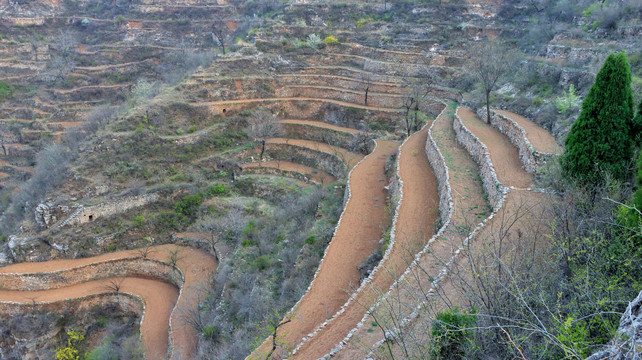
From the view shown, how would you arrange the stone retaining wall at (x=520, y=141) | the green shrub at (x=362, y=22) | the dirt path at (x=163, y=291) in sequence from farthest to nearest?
the green shrub at (x=362, y=22) < the dirt path at (x=163, y=291) < the stone retaining wall at (x=520, y=141)

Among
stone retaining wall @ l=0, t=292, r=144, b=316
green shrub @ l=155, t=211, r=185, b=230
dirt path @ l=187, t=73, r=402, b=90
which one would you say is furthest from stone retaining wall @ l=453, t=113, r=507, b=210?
stone retaining wall @ l=0, t=292, r=144, b=316

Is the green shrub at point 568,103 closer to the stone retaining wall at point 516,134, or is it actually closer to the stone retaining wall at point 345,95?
the stone retaining wall at point 516,134

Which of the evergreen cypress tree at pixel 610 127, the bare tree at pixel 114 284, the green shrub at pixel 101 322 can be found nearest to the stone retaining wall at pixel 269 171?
the bare tree at pixel 114 284

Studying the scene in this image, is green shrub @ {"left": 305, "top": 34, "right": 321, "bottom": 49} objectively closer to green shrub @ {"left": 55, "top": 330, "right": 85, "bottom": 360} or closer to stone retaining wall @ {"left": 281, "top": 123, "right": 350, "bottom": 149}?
stone retaining wall @ {"left": 281, "top": 123, "right": 350, "bottom": 149}

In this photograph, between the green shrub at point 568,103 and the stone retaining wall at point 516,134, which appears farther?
the green shrub at point 568,103

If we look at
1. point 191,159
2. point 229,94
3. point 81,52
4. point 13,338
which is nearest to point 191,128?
point 191,159

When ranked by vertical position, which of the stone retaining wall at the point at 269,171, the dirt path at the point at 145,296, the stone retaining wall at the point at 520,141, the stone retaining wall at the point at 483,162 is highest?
the stone retaining wall at the point at 520,141

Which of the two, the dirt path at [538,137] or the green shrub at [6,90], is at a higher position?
the green shrub at [6,90]

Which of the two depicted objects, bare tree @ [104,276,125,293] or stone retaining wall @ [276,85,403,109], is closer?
A: bare tree @ [104,276,125,293]
